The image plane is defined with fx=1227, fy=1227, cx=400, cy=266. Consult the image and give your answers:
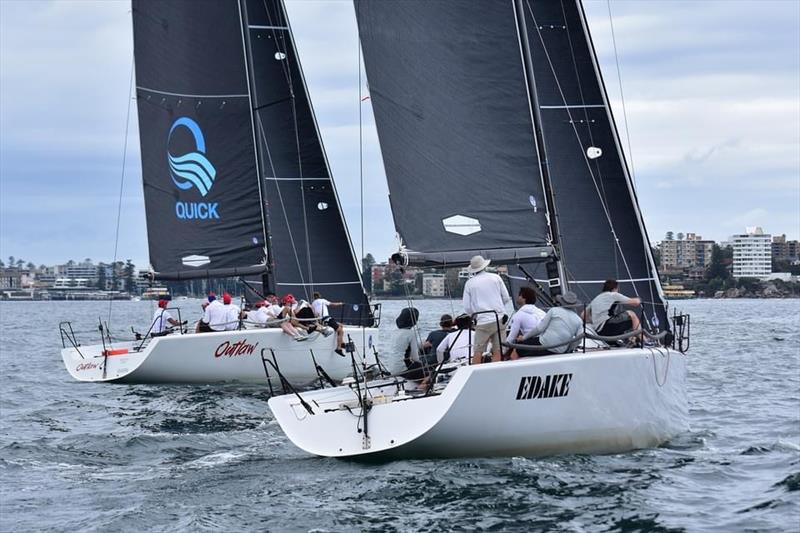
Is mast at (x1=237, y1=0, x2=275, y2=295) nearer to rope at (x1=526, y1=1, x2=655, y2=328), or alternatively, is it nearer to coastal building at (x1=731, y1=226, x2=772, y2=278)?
rope at (x1=526, y1=1, x2=655, y2=328)

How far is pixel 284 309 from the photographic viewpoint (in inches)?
788

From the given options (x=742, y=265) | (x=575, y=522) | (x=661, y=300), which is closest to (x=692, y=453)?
(x=661, y=300)

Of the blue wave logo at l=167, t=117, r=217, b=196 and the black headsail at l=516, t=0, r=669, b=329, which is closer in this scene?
the black headsail at l=516, t=0, r=669, b=329

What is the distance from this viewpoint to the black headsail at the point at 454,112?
13.1m

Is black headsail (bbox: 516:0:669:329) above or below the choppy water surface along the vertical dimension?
above

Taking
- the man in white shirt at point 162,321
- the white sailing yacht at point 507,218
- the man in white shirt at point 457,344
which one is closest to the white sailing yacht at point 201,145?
the man in white shirt at point 162,321

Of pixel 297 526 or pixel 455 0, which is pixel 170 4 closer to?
pixel 455 0

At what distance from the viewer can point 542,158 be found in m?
13.2

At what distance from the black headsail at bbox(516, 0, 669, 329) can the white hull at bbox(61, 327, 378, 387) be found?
6.25 meters

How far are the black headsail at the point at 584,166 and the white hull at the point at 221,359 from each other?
6255 mm

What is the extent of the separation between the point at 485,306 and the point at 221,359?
28.7 feet

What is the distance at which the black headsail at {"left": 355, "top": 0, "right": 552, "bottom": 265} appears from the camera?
13086mm

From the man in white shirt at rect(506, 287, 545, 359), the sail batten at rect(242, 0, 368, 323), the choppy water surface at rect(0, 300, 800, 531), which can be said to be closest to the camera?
the choppy water surface at rect(0, 300, 800, 531)

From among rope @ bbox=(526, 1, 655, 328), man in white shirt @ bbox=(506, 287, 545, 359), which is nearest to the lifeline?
man in white shirt @ bbox=(506, 287, 545, 359)
